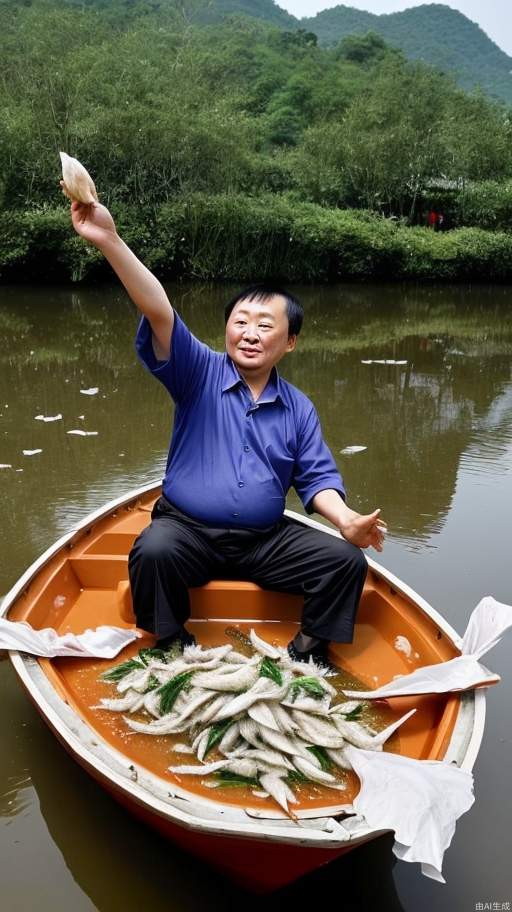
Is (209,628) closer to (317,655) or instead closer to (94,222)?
(317,655)

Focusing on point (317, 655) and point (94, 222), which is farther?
point (317, 655)

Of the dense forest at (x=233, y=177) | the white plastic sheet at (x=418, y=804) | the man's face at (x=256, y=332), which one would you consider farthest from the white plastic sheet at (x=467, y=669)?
the dense forest at (x=233, y=177)

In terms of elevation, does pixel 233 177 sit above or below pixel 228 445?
→ above

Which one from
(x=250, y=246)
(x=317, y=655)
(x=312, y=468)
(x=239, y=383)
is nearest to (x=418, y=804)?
(x=317, y=655)

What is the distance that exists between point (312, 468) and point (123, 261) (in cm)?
103

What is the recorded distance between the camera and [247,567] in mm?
2912

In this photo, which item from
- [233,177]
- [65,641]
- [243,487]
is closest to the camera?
[65,641]

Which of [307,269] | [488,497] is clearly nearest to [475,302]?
A: [307,269]

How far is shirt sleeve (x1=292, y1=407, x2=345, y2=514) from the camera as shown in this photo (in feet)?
9.57

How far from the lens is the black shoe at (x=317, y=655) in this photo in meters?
2.75

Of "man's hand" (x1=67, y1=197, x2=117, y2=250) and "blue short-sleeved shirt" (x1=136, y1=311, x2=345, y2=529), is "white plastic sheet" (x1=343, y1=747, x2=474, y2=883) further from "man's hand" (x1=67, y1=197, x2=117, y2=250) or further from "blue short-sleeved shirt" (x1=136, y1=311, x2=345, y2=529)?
"man's hand" (x1=67, y1=197, x2=117, y2=250)

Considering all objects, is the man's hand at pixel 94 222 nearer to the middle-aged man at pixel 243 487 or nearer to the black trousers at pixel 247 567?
the middle-aged man at pixel 243 487

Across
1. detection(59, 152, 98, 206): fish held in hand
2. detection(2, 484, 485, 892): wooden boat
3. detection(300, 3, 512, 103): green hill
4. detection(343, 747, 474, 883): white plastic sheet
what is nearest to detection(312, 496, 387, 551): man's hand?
detection(2, 484, 485, 892): wooden boat

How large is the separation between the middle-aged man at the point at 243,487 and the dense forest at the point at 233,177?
1253cm
